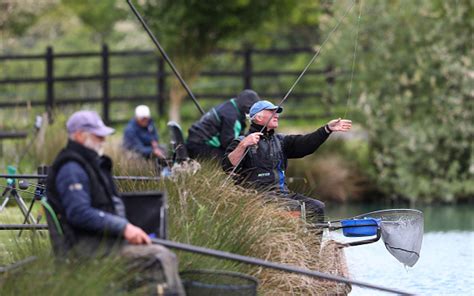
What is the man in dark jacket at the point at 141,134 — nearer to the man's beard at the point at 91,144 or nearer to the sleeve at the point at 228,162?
the sleeve at the point at 228,162

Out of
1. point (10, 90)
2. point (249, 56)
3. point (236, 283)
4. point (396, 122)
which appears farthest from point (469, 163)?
point (236, 283)

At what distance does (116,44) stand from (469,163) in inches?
698

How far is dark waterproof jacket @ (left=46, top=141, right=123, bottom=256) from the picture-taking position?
774 centimetres

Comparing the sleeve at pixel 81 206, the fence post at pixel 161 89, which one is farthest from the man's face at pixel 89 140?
the fence post at pixel 161 89

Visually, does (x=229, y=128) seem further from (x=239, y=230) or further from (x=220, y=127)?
(x=239, y=230)

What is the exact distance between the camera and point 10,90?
1324 inches

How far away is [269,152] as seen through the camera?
1144cm

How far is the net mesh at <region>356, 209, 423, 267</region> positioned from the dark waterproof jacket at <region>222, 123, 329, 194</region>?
93 centimetres

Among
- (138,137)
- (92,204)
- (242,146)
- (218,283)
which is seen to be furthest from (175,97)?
(92,204)

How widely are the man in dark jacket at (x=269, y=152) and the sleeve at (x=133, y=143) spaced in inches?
297

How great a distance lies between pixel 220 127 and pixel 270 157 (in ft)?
9.73

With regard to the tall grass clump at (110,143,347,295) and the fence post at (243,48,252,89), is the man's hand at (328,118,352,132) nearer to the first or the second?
the tall grass clump at (110,143,347,295)

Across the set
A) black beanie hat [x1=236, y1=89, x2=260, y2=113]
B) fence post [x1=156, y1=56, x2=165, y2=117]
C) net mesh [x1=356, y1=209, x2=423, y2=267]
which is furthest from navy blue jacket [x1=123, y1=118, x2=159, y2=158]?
fence post [x1=156, y1=56, x2=165, y2=117]

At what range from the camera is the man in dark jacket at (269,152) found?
11.1 meters
